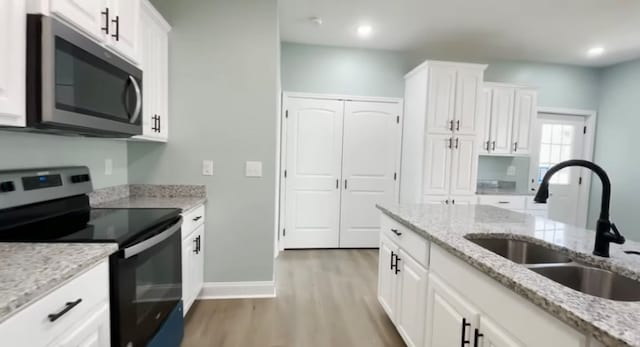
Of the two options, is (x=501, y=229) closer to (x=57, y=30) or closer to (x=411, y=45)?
(x=57, y=30)

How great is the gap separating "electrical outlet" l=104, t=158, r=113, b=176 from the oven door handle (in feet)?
2.72

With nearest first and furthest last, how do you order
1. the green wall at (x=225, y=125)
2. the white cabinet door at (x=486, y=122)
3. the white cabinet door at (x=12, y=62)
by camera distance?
1. the white cabinet door at (x=12, y=62)
2. the green wall at (x=225, y=125)
3. the white cabinet door at (x=486, y=122)

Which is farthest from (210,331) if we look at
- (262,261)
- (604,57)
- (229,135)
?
(604,57)

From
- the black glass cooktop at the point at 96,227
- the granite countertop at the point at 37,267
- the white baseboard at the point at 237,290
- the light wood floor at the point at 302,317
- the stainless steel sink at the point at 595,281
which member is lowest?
the light wood floor at the point at 302,317

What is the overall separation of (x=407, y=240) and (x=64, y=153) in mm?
2092

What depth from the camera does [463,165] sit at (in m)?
3.74

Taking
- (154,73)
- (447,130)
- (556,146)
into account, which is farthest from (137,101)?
(556,146)

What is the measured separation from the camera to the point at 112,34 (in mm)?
1577

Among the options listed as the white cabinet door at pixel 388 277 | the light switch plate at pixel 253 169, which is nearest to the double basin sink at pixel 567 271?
the white cabinet door at pixel 388 277

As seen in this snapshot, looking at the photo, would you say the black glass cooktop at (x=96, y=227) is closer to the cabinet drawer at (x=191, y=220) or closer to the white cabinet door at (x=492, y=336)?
the cabinet drawer at (x=191, y=220)

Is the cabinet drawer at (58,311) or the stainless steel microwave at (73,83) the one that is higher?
the stainless steel microwave at (73,83)

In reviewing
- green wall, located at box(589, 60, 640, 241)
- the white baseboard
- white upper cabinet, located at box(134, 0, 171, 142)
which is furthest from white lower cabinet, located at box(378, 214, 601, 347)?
green wall, located at box(589, 60, 640, 241)

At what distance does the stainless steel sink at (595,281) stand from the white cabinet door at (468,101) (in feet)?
8.36

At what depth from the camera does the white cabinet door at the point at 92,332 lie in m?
1.00
